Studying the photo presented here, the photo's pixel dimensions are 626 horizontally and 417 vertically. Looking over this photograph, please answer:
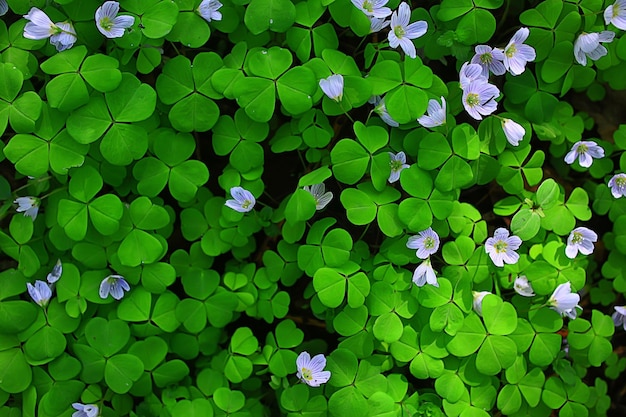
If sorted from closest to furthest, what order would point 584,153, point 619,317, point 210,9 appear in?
point 210,9, point 584,153, point 619,317

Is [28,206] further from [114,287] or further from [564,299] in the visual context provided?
[564,299]

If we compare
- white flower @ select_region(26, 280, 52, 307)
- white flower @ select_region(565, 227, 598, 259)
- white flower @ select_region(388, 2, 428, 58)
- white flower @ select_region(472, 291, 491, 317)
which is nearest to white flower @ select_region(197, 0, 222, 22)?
white flower @ select_region(388, 2, 428, 58)

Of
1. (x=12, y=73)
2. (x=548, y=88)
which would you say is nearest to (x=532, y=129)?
(x=548, y=88)

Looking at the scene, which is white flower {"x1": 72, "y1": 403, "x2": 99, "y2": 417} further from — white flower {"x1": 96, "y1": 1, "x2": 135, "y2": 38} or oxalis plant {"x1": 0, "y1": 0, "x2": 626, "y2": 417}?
white flower {"x1": 96, "y1": 1, "x2": 135, "y2": 38}

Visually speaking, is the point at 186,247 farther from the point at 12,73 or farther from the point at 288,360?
the point at 12,73

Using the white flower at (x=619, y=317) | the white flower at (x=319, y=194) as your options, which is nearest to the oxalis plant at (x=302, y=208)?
the white flower at (x=319, y=194)

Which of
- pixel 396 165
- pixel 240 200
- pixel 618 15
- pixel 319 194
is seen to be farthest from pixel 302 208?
pixel 618 15
